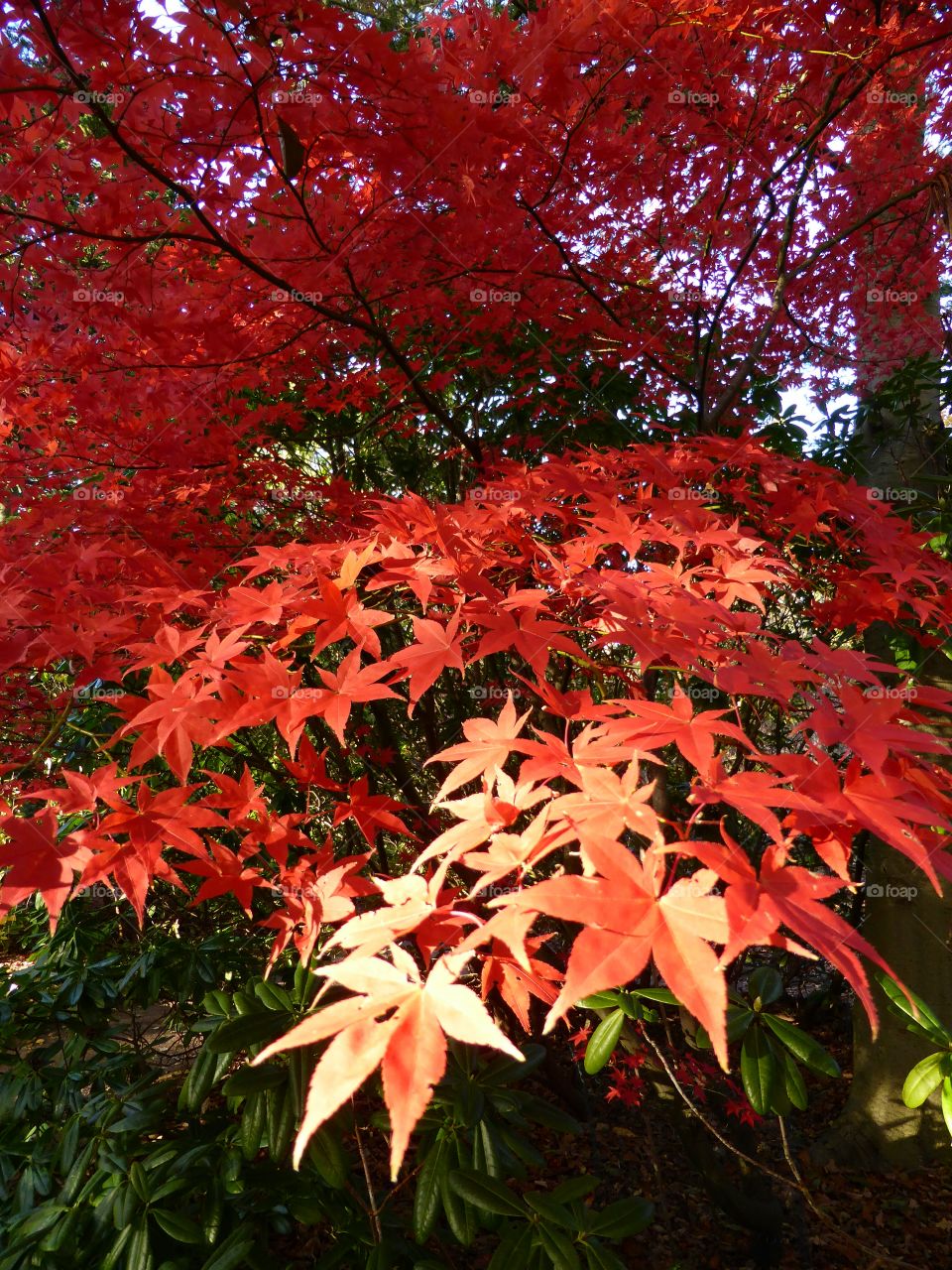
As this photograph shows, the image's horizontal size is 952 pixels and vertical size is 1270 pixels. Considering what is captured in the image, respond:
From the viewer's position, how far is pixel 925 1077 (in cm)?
153

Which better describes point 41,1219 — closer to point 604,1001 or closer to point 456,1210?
point 456,1210

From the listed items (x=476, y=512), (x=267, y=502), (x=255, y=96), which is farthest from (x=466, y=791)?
(x=255, y=96)

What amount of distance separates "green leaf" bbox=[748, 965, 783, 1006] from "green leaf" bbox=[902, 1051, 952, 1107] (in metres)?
0.29

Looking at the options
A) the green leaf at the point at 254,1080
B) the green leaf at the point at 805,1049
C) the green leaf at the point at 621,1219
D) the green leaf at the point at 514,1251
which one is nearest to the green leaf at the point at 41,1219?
the green leaf at the point at 254,1080

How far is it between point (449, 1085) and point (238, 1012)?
522mm

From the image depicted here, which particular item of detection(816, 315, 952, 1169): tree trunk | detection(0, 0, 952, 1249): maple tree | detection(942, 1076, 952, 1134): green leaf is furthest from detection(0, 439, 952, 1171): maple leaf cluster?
detection(816, 315, 952, 1169): tree trunk

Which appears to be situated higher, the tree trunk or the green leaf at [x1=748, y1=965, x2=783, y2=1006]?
the green leaf at [x1=748, y1=965, x2=783, y2=1006]

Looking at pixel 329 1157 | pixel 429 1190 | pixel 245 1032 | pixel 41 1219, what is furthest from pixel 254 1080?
pixel 41 1219

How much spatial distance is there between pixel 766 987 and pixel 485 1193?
80cm

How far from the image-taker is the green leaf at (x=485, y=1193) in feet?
4.70

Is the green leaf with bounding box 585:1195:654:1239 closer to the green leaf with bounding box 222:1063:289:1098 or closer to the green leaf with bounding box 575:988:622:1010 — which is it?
the green leaf with bounding box 575:988:622:1010

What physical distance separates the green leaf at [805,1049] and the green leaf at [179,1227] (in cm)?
128

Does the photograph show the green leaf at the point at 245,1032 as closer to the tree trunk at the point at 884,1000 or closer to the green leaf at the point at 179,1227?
the green leaf at the point at 179,1227

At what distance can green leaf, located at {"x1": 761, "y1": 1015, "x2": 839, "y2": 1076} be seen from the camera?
1.52m
